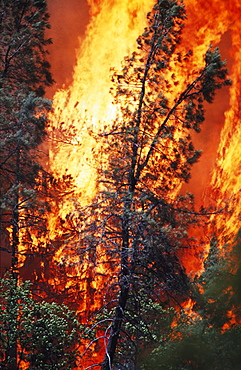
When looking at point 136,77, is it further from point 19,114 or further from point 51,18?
point 51,18

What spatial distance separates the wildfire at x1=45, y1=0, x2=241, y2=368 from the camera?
9.05 m

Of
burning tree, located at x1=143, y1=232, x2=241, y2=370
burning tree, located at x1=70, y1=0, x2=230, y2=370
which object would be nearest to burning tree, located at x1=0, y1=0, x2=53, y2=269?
burning tree, located at x1=70, y1=0, x2=230, y2=370

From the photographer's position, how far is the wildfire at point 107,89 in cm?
905

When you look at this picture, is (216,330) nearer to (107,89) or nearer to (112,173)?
(112,173)

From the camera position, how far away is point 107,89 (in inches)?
392

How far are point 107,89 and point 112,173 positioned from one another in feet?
11.7

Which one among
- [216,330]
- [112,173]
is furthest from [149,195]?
[216,330]

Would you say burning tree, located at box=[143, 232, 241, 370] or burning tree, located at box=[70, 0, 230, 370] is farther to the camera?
burning tree, located at box=[70, 0, 230, 370]

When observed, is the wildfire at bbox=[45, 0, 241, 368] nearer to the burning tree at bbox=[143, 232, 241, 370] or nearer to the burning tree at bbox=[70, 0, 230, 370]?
the burning tree at bbox=[70, 0, 230, 370]

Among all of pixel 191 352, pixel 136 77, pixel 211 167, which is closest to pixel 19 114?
pixel 136 77

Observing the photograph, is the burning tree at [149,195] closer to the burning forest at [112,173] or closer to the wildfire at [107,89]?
the burning forest at [112,173]

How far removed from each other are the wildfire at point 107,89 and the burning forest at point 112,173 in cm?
3

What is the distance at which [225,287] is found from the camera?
165 inches

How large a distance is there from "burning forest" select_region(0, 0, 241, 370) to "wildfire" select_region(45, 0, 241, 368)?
0.10 ft
